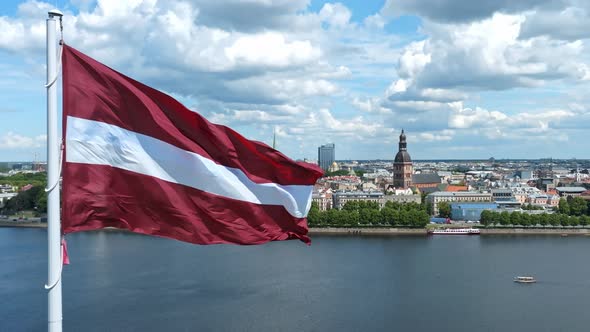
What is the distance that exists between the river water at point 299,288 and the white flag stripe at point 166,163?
8.19m

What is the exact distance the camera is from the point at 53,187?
1.66 metres

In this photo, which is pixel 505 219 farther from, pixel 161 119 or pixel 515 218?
pixel 161 119

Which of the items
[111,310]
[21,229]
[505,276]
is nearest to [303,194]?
[111,310]

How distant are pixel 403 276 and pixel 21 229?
63.8 ft

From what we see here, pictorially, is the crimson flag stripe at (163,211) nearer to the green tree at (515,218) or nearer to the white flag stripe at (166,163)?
the white flag stripe at (166,163)

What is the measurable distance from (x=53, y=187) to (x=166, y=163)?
0.48m

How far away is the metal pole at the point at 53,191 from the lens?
1.63 metres

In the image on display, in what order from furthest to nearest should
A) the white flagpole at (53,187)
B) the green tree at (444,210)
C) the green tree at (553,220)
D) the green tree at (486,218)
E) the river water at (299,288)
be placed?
the green tree at (444,210), the green tree at (486,218), the green tree at (553,220), the river water at (299,288), the white flagpole at (53,187)

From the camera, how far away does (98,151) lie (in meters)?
1.95

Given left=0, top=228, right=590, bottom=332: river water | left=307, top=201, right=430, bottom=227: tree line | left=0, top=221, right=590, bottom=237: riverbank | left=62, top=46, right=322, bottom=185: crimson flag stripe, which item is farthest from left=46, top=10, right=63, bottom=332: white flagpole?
left=307, top=201, right=430, bottom=227: tree line

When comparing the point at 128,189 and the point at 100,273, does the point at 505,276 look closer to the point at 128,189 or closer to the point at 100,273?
the point at 100,273

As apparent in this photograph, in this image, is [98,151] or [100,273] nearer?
[98,151]

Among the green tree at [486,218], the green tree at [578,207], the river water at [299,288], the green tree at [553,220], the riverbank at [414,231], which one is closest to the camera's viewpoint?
the river water at [299,288]

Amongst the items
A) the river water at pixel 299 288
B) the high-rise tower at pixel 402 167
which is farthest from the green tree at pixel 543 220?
the high-rise tower at pixel 402 167
